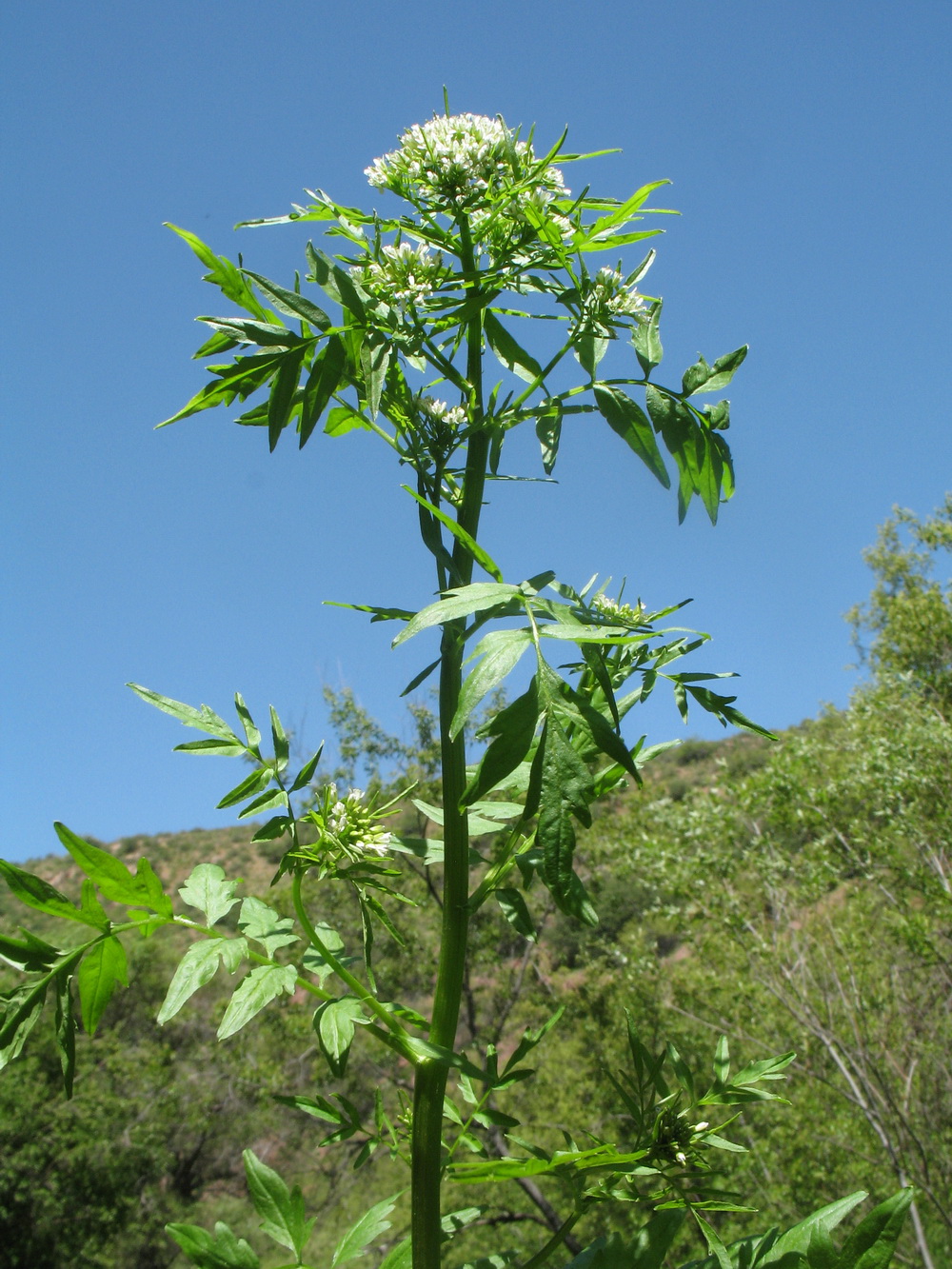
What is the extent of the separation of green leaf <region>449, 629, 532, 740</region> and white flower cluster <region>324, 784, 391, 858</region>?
37 centimetres

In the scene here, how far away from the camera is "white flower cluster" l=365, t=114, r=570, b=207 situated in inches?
59.6

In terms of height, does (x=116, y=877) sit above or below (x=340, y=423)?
below

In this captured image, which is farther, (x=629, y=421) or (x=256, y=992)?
(x=629, y=421)

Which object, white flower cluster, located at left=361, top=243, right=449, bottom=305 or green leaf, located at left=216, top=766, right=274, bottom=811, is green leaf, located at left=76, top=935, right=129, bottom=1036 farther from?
white flower cluster, located at left=361, top=243, right=449, bottom=305

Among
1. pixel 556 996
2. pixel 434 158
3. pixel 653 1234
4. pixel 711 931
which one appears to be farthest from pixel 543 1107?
pixel 434 158

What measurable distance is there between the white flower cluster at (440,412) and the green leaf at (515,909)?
898mm

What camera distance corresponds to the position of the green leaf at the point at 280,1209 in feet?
4.99

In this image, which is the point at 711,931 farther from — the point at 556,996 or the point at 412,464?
→ the point at 412,464

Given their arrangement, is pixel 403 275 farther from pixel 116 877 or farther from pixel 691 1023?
pixel 691 1023

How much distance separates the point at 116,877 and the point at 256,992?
286mm

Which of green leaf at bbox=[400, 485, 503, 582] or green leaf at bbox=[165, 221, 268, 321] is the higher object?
green leaf at bbox=[165, 221, 268, 321]

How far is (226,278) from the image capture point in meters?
1.49

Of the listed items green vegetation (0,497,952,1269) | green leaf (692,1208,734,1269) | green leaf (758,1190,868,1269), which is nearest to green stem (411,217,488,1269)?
green leaf (692,1208,734,1269)

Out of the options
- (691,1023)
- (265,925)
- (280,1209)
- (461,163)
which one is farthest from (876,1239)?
(691,1023)
